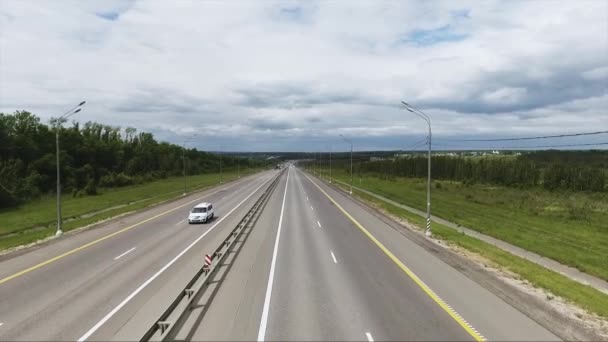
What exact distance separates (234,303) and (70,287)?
22.5 ft

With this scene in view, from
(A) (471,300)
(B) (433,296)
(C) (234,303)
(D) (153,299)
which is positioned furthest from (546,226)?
(D) (153,299)

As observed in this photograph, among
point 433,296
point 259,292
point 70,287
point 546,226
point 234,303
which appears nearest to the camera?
point 234,303

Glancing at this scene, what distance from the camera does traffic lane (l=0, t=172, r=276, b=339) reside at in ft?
40.5

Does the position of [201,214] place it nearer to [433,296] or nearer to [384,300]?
[384,300]

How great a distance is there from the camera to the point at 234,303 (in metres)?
13.8

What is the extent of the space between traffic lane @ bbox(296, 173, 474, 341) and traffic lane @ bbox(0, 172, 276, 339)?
8.05 metres

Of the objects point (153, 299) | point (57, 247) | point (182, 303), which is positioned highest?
point (182, 303)

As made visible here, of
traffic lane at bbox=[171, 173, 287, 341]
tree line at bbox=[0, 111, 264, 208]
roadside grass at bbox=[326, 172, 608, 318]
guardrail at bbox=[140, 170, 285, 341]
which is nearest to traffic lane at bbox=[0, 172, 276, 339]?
guardrail at bbox=[140, 170, 285, 341]

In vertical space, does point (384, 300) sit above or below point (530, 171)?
below

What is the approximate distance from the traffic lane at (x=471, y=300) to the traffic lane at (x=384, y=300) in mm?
701

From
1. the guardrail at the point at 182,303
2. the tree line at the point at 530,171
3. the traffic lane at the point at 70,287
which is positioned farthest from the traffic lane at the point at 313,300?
the tree line at the point at 530,171

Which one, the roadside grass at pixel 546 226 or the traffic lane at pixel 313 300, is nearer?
the traffic lane at pixel 313 300

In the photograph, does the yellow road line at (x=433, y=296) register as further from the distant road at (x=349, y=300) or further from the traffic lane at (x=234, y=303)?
the traffic lane at (x=234, y=303)

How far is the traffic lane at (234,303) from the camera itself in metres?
11.2
